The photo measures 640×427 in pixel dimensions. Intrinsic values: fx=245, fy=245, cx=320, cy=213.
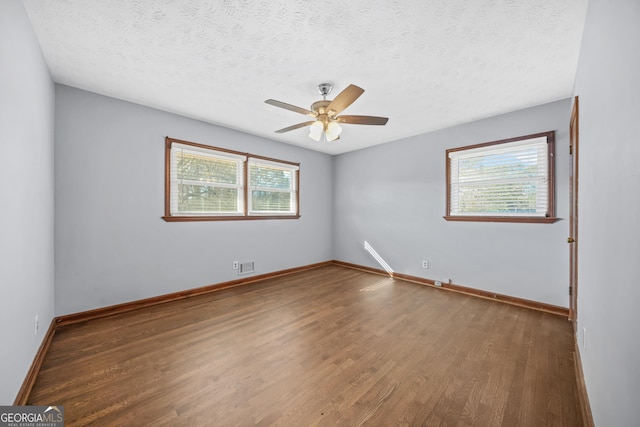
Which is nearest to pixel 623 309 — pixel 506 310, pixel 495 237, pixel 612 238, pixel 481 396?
pixel 612 238

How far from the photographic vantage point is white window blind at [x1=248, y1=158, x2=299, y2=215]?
4285mm

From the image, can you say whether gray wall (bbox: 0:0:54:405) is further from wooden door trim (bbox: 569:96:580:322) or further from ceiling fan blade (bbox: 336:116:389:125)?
wooden door trim (bbox: 569:96:580:322)

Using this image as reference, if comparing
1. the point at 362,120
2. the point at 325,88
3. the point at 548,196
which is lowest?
the point at 548,196

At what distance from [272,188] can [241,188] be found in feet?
2.11

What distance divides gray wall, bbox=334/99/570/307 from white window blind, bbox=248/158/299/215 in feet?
3.88

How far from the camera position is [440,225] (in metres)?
3.92

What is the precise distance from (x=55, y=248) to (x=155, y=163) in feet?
4.47

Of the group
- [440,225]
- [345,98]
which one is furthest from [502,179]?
[345,98]

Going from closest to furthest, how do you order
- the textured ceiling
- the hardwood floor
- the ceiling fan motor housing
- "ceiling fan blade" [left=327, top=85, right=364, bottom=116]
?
the hardwood floor
the textured ceiling
"ceiling fan blade" [left=327, top=85, right=364, bottom=116]
the ceiling fan motor housing

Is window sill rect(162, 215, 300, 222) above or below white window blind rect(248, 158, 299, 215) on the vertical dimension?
below

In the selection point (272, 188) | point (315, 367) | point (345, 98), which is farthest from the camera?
point (272, 188)

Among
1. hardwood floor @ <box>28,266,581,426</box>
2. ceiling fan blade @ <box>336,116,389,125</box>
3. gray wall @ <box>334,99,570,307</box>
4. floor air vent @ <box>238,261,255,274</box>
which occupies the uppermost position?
ceiling fan blade @ <box>336,116,389,125</box>

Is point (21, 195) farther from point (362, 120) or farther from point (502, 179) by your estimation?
point (502, 179)

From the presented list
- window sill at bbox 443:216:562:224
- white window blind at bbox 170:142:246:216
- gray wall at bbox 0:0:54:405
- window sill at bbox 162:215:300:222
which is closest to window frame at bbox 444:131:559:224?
window sill at bbox 443:216:562:224
